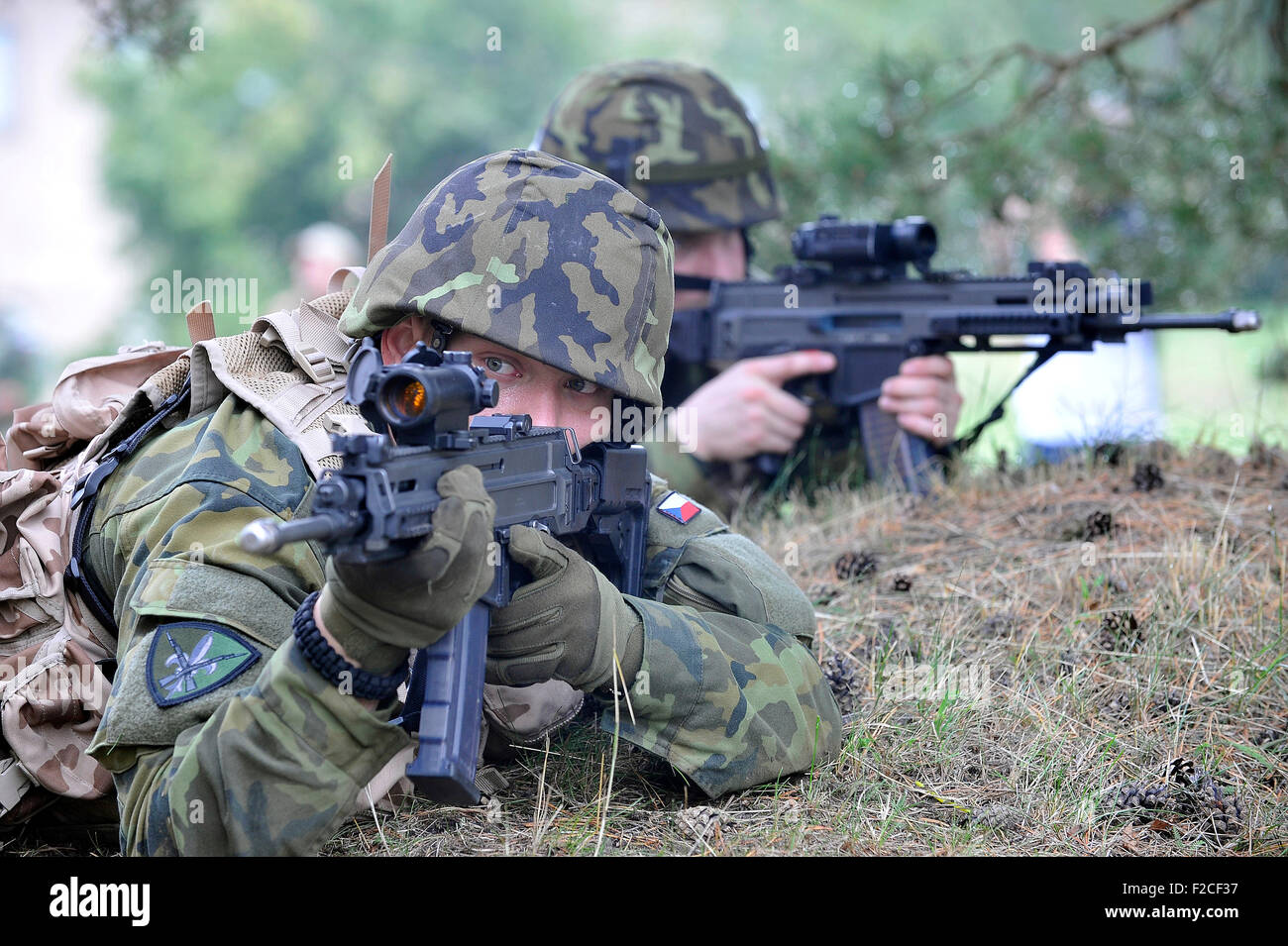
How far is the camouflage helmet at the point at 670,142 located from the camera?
5746 millimetres

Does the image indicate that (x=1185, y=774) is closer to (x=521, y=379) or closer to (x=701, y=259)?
(x=521, y=379)

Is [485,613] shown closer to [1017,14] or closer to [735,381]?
[735,381]

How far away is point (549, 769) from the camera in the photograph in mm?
2938

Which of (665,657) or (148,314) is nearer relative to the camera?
(665,657)

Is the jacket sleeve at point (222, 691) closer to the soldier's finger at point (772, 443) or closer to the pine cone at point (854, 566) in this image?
the pine cone at point (854, 566)

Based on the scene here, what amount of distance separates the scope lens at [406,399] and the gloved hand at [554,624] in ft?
1.49

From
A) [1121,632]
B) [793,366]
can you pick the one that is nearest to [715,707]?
[1121,632]

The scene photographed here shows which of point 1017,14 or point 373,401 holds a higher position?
point 1017,14

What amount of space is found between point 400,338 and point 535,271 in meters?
A: 0.32

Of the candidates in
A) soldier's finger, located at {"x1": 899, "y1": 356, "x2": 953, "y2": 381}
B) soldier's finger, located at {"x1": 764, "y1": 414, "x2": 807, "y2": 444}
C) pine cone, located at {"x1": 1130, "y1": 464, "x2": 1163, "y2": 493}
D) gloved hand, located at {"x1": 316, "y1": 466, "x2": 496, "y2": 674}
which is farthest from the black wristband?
soldier's finger, located at {"x1": 899, "y1": 356, "x2": 953, "y2": 381}
